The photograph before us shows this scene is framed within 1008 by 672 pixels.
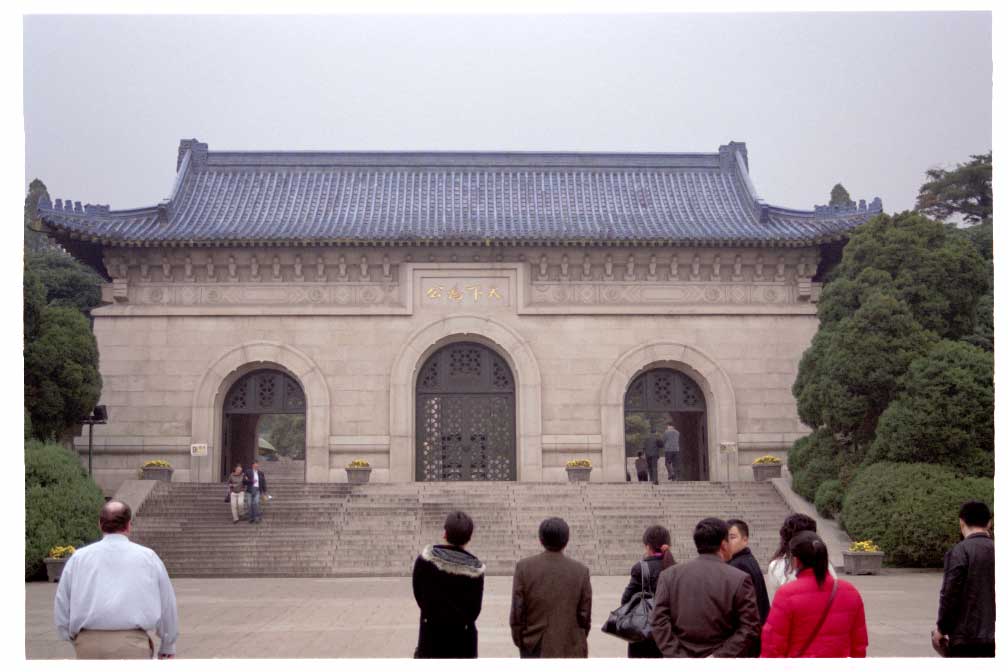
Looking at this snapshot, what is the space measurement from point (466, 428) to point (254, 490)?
572cm

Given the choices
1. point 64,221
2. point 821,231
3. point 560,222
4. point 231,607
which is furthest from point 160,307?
point 821,231

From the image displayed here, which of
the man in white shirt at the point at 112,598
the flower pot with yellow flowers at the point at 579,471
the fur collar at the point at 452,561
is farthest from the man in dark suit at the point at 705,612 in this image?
the flower pot with yellow flowers at the point at 579,471

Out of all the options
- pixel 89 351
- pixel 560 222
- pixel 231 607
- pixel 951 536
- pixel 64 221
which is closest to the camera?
pixel 231 607

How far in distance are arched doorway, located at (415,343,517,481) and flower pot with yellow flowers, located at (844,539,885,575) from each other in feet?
27.2

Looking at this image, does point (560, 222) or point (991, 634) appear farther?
point (560, 222)

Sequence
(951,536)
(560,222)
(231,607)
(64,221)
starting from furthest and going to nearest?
(560,222)
(64,221)
(951,536)
(231,607)

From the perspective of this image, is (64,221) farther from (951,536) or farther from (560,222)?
(951,536)

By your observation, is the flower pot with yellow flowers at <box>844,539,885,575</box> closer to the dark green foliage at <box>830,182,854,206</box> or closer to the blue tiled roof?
the blue tiled roof

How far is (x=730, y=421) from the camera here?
22.6 m

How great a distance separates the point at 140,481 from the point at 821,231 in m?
14.4

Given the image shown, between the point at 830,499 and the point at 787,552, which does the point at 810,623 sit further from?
the point at 830,499

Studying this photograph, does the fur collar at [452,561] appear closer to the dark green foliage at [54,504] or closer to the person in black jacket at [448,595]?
the person in black jacket at [448,595]

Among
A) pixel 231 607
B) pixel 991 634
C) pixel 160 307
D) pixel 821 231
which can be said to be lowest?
pixel 231 607

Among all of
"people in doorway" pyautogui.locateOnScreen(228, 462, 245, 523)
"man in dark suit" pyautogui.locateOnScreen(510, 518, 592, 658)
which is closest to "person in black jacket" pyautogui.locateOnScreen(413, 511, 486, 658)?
"man in dark suit" pyautogui.locateOnScreen(510, 518, 592, 658)
